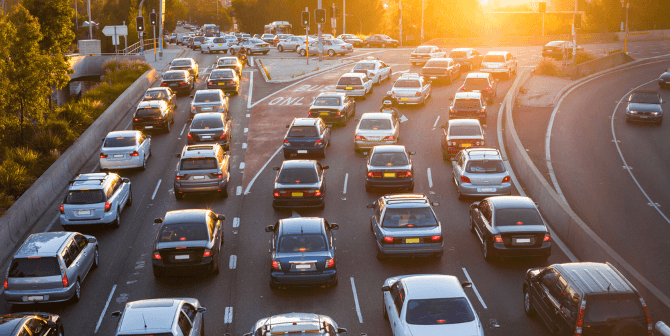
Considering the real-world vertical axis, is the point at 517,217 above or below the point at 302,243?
above

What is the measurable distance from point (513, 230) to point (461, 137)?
940cm

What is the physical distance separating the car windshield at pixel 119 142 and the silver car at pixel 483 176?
12.9 meters

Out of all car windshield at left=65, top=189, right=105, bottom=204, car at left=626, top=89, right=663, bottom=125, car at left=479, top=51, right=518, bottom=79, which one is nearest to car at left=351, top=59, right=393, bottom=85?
car at left=479, top=51, right=518, bottom=79

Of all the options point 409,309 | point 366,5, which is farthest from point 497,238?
point 366,5

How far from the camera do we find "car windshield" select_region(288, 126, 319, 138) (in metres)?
25.4

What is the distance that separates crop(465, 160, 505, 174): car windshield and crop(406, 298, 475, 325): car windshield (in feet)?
32.2

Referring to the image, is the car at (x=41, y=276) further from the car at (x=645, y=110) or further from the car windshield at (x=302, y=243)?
the car at (x=645, y=110)

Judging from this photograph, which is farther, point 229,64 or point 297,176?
point 229,64

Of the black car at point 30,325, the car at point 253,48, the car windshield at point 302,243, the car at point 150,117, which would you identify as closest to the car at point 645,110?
the car at point 150,117

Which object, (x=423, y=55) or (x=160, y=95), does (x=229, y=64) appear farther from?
(x=423, y=55)

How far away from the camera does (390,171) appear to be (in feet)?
68.9

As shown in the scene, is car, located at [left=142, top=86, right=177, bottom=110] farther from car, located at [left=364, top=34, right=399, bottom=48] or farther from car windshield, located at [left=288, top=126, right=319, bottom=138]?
car, located at [left=364, top=34, right=399, bottom=48]

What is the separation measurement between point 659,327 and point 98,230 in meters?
15.7

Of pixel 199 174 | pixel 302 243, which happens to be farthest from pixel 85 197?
pixel 302 243
